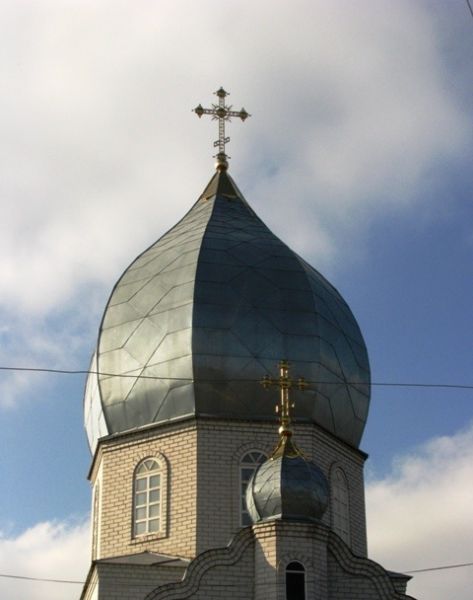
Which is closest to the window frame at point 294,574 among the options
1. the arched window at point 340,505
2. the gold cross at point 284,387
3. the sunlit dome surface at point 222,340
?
the gold cross at point 284,387

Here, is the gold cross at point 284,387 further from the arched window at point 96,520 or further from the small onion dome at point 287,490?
the arched window at point 96,520

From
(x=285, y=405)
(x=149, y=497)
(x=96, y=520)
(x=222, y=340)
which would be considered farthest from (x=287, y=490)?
(x=96, y=520)

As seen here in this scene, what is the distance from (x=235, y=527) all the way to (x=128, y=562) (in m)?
1.68

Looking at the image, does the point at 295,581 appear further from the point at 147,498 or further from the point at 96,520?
the point at 96,520

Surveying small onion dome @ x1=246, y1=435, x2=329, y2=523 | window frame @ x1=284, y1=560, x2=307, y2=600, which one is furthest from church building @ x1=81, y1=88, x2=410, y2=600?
window frame @ x1=284, y1=560, x2=307, y2=600

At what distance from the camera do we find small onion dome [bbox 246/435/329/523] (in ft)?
62.6

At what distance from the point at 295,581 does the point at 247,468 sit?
3.20 meters

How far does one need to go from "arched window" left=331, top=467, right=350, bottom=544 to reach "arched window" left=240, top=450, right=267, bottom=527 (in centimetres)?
133

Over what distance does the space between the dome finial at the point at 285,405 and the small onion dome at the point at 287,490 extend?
2 cm

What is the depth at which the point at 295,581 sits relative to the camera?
18609 millimetres

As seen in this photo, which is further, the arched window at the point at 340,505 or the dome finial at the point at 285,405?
the arched window at the point at 340,505

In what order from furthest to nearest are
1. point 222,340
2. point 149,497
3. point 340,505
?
point 340,505 → point 222,340 → point 149,497

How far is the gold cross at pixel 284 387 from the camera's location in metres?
20.0

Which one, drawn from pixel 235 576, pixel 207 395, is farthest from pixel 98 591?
pixel 207 395
